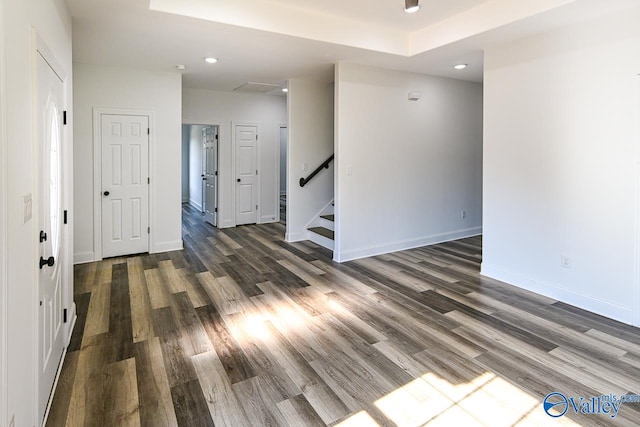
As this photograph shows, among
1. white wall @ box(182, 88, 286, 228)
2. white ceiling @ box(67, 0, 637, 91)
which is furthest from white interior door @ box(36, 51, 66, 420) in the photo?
white wall @ box(182, 88, 286, 228)

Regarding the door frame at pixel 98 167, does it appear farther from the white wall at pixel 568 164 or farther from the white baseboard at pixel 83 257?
the white wall at pixel 568 164

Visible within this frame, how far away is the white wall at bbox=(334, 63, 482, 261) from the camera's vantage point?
499 cm

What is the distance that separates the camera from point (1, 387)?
4.19 ft

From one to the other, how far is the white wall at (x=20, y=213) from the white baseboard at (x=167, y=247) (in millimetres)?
3814

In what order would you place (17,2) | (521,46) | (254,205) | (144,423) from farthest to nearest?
(254,205)
(521,46)
(144,423)
(17,2)

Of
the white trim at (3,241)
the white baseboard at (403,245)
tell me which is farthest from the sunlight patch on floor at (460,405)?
the white baseboard at (403,245)

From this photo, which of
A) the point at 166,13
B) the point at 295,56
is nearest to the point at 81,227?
the point at 166,13

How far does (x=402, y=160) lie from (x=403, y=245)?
1273 millimetres

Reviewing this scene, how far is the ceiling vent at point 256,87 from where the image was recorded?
6277 millimetres

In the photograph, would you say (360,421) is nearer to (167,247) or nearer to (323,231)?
(323,231)

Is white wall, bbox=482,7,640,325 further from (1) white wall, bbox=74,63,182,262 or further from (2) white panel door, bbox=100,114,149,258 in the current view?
(2) white panel door, bbox=100,114,149,258

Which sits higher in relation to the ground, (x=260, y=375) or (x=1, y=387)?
(x=1, y=387)

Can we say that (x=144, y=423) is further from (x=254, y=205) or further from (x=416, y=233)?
(x=254, y=205)

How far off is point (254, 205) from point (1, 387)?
6.42 m
